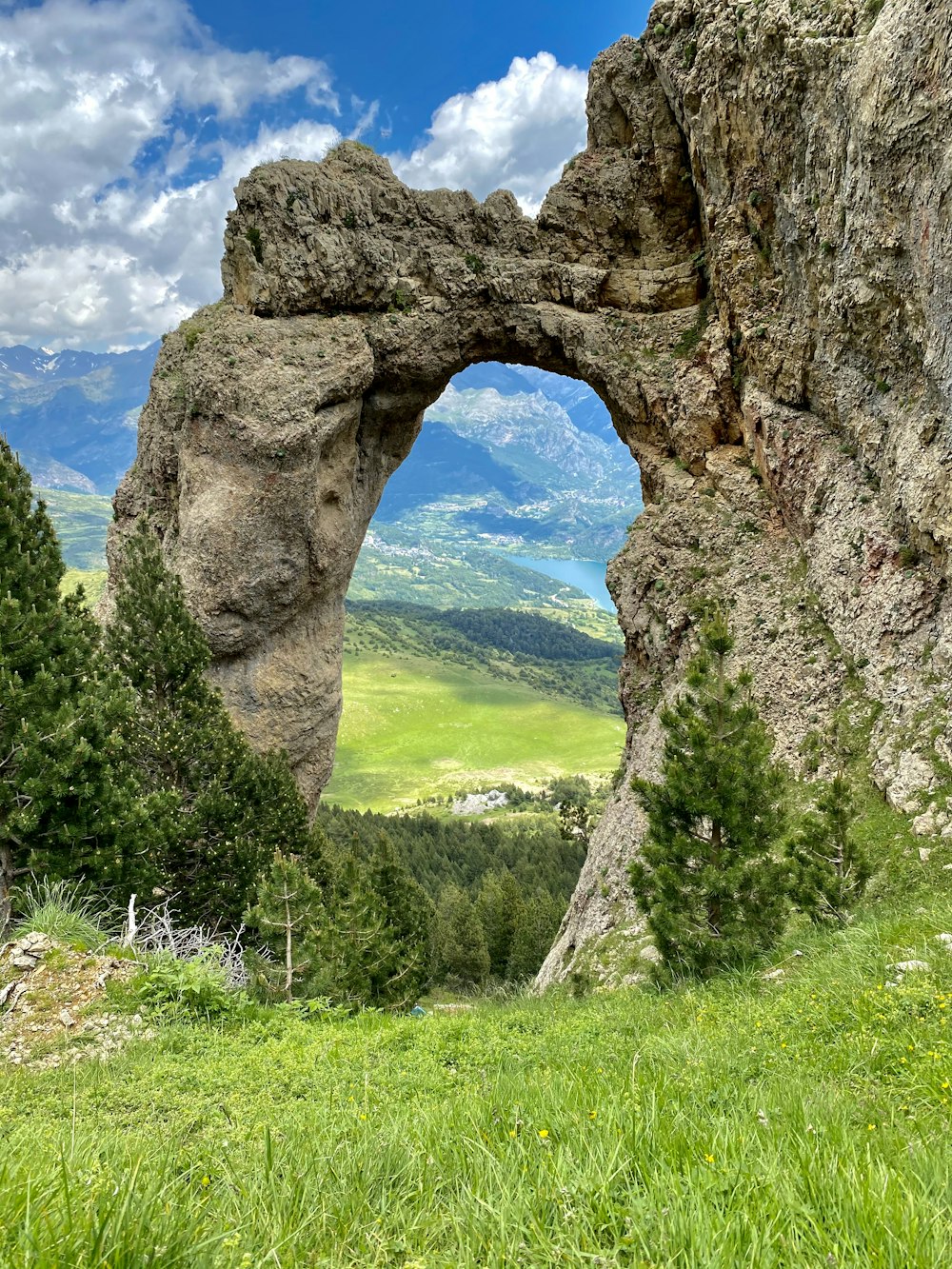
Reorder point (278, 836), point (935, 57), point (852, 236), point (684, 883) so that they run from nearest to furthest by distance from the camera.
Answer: point (684, 883), point (935, 57), point (852, 236), point (278, 836)

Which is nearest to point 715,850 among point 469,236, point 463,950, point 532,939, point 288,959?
point 288,959

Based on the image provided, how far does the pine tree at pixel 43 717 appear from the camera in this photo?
42.0ft

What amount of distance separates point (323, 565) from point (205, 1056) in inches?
939

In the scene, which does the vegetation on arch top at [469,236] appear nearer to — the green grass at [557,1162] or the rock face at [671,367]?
the rock face at [671,367]

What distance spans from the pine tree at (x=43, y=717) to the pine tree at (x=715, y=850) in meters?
10.5

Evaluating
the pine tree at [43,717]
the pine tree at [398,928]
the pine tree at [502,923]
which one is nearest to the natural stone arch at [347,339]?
the pine tree at [398,928]

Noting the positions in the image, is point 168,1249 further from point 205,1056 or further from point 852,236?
point 852,236

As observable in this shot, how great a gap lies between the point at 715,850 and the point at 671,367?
22255mm

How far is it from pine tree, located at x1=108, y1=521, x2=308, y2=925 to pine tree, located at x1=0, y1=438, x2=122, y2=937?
4.79 meters

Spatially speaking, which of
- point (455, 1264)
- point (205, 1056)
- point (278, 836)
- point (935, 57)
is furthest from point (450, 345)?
point (455, 1264)

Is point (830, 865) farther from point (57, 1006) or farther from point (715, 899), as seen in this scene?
point (57, 1006)

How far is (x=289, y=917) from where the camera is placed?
40.7 feet

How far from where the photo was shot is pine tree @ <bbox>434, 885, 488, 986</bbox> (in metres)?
52.6

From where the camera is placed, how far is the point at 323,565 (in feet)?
98.1
